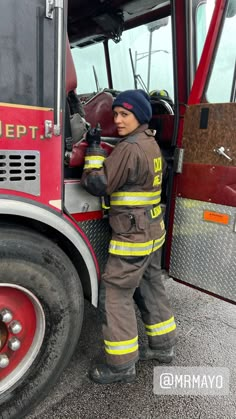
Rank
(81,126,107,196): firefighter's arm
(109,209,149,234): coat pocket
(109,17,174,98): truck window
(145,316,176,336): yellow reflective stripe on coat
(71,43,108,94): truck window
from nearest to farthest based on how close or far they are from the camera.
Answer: (81,126,107,196): firefighter's arm → (109,209,149,234): coat pocket → (145,316,176,336): yellow reflective stripe on coat → (109,17,174,98): truck window → (71,43,108,94): truck window

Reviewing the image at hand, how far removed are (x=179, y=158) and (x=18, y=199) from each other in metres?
1.19

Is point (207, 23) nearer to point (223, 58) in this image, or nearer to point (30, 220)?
point (223, 58)

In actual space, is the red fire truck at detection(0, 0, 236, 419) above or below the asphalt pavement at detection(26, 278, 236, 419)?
above

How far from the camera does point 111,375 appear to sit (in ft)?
6.96

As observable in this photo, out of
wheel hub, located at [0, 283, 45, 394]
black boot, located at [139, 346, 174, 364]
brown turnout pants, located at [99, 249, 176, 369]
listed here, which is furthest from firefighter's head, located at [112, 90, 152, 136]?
black boot, located at [139, 346, 174, 364]

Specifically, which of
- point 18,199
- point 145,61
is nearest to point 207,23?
point 145,61

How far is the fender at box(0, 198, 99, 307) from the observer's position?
1570 millimetres

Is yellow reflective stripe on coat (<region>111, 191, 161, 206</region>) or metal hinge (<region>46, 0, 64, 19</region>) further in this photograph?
yellow reflective stripe on coat (<region>111, 191, 161, 206</region>)

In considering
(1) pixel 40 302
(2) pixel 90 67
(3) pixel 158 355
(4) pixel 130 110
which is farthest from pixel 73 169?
(2) pixel 90 67

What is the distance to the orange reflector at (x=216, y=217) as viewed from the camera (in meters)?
2.16

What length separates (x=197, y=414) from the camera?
194 centimetres

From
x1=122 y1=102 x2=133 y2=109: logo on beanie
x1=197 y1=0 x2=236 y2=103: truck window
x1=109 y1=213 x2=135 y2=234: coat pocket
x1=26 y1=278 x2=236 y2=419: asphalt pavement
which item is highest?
x1=197 y1=0 x2=236 y2=103: truck window

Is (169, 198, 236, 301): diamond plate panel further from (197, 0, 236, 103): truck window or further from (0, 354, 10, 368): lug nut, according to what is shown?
(0, 354, 10, 368): lug nut

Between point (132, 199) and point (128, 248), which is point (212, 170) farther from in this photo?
point (128, 248)
